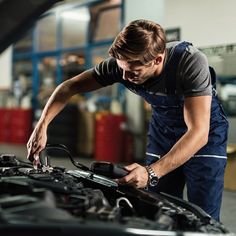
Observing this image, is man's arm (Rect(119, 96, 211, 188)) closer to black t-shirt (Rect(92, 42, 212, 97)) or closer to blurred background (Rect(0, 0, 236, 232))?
black t-shirt (Rect(92, 42, 212, 97))

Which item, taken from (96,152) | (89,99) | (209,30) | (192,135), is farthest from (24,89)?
(192,135)

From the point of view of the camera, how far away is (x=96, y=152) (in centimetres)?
657

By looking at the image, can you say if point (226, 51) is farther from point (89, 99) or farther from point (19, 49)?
point (19, 49)

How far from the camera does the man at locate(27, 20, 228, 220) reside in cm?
163

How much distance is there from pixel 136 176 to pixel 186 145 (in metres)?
0.23

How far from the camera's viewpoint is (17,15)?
55.7 inches

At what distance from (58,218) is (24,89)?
8072 mm

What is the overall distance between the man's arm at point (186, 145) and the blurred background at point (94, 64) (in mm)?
1780

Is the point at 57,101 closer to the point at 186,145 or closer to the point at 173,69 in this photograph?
the point at 173,69

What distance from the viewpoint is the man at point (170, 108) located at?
1.63 metres

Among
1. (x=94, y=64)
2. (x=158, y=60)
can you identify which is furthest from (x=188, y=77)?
(x=94, y=64)

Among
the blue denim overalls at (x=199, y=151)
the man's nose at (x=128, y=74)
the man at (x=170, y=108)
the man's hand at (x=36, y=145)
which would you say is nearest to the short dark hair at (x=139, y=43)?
the man at (x=170, y=108)

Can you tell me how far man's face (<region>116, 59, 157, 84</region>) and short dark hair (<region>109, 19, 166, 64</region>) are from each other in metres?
0.03

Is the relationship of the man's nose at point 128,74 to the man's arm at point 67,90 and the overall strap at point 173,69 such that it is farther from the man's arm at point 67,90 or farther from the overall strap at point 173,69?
the man's arm at point 67,90
